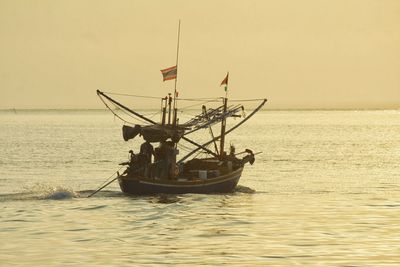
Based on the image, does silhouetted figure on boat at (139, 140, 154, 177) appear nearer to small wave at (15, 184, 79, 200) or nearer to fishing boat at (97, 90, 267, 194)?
fishing boat at (97, 90, 267, 194)

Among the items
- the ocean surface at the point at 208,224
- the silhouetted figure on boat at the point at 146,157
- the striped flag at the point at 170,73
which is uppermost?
the striped flag at the point at 170,73

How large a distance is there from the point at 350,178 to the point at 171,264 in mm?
42498

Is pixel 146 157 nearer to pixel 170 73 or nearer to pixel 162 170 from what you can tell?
pixel 162 170

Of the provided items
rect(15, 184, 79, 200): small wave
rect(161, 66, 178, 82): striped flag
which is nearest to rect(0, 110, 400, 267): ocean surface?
rect(15, 184, 79, 200): small wave

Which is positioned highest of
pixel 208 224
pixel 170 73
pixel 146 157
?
pixel 170 73

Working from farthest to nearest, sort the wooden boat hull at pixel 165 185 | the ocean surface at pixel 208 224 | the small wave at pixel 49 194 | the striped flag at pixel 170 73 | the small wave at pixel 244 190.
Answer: the small wave at pixel 244 190
the striped flag at pixel 170 73
the small wave at pixel 49 194
the wooden boat hull at pixel 165 185
the ocean surface at pixel 208 224

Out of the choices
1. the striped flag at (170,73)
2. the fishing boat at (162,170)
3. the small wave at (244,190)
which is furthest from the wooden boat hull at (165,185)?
the striped flag at (170,73)

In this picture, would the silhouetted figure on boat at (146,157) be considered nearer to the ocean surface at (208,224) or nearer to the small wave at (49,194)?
the ocean surface at (208,224)

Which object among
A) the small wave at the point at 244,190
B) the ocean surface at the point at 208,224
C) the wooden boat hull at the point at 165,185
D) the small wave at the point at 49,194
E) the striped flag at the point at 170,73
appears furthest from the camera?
the small wave at the point at 244,190

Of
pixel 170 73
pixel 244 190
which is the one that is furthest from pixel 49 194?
pixel 244 190

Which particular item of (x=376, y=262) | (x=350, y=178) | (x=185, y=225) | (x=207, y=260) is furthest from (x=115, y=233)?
(x=350, y=178)

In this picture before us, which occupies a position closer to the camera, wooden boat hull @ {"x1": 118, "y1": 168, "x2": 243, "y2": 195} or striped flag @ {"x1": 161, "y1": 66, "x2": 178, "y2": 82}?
wooden boat hull @ {"x1": 118, "y1": 168, "x2": 243, "y2": 195}

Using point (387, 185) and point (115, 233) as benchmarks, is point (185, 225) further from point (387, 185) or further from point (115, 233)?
point (387, 185)

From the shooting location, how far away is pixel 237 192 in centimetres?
6097
